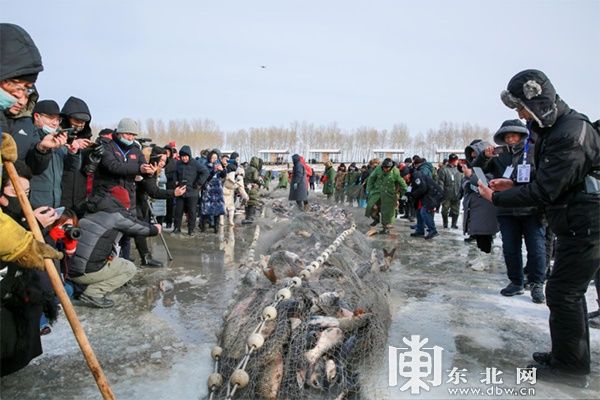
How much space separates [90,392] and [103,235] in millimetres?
2220

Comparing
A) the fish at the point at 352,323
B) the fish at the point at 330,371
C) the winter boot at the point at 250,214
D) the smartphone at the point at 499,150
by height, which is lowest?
the winter boot at the point at 250,214

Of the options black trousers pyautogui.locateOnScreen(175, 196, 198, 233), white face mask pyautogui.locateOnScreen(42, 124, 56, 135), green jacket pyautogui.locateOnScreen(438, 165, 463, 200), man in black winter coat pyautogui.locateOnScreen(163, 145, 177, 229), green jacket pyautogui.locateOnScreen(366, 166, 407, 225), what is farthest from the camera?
green jacket pyautogui.locateOnScreen(438, 165, 463, 200)

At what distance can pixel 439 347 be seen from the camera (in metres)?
3.37

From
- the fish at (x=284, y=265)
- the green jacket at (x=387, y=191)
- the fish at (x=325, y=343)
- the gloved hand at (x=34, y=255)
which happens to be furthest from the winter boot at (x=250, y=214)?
the gloved hand at (x=34, y=255)

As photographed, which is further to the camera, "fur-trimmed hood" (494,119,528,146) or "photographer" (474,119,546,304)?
"fur-trimmed hood" (494,119,528,146)

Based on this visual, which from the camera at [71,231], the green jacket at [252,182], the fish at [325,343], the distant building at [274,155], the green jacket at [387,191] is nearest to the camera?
the fish at [325,343]

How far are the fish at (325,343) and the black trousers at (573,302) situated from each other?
154 cm

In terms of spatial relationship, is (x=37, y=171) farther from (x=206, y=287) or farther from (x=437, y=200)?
(x=437, y=200)

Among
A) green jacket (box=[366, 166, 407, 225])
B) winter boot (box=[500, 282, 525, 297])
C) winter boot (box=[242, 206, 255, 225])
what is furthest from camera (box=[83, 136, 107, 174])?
winter boot (box=[242, 206, 255, 225])

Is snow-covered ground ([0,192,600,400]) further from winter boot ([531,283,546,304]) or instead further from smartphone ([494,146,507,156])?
smartphone ([494,146,507,156])

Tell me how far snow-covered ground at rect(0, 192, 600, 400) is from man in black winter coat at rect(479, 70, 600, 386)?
0.87 feet

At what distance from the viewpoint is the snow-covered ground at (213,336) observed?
2.81 metres

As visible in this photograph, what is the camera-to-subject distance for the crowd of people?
8.76ft

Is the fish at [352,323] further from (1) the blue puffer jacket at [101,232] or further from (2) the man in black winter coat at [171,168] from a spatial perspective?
(2) the man in black winter coat at [171,168]
